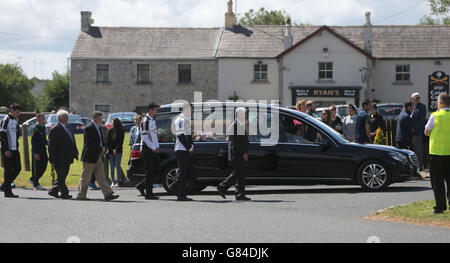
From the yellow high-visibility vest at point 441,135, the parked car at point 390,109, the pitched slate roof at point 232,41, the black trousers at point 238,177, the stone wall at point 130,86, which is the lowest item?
the black trousers at point 238,177

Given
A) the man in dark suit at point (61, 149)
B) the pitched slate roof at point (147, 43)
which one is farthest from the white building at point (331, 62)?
the man in dark suit at point (61, 149)

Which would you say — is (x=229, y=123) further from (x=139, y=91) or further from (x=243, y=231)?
(x=139, y=91)

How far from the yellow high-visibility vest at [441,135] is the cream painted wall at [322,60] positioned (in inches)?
1544

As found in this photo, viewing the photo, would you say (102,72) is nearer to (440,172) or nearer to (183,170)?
(183,170)

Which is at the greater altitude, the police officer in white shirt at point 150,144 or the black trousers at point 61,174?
the police officer in white shirt at point 150,144

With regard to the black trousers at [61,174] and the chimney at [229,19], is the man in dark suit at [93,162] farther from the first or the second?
the chimney at [229,19]

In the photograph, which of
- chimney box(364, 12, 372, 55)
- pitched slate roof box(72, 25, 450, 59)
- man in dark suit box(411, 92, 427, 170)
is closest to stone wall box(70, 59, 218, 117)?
pitched slate roof box(72, 25, 450, 59)

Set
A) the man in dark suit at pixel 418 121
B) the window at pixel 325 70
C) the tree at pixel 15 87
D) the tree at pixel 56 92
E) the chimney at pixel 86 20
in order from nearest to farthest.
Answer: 1. the man in dark suit at pixel 418 121
2. the window at pixel 325 70
3. the chimney at pixel 86 20
4. the tree at pixel 56 92
5. the tree at pixel 15 87

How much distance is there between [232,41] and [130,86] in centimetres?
843

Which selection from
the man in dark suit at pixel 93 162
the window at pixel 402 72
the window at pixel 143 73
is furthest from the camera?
the window at pixel 143 73

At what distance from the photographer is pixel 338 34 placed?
4988 centimetres

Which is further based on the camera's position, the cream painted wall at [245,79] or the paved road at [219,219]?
the cream painted wall at [245,79]

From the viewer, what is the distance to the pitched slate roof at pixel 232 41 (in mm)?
52031
